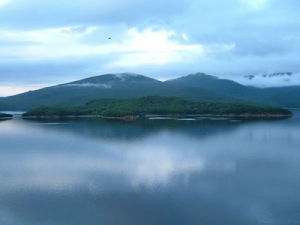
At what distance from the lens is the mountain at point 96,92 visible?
6052cm

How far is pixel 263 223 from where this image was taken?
7.28 metres

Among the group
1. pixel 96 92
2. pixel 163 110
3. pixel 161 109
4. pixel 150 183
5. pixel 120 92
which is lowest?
pixel 150 183

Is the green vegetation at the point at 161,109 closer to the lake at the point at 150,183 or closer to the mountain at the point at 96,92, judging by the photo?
the mountain at the point at 96,92

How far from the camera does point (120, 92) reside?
64688 mm

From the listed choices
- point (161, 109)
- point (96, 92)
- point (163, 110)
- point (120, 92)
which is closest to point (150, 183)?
point (163, 110)

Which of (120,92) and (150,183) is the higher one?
(120,92)

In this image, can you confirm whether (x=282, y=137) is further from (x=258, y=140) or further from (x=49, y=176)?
(x=49, y=176)

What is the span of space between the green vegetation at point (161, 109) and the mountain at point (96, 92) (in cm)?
1407

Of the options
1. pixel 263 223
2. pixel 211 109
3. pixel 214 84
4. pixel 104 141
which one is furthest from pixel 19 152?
pixel 214 84

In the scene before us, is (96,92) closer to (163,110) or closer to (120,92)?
(120,92)

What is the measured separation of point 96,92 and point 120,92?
4.15m

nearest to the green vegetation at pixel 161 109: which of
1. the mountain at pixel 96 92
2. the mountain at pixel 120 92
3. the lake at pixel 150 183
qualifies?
the mountain at pixel 120 92

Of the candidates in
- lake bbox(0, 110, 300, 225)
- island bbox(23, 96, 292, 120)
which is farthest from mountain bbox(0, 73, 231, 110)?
lake bbox(0, 110, 300, 225)

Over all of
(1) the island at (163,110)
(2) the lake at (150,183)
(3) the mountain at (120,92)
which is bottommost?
(2) the lake at (150,183)
